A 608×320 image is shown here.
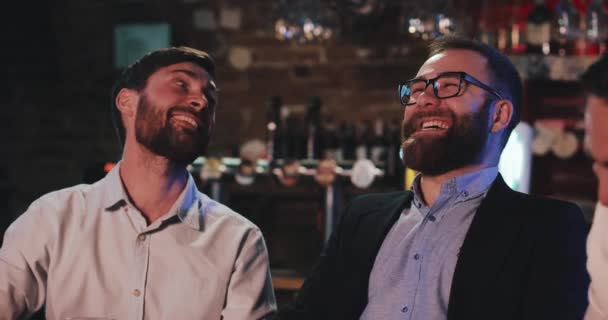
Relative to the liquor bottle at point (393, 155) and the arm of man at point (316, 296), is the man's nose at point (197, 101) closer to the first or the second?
the arm of man at point (316, 296)

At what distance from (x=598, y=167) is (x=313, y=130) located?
2666 mm

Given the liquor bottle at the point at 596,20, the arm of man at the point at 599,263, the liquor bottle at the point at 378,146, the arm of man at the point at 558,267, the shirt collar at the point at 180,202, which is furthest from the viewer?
the liquor bottle at the point at 378,146

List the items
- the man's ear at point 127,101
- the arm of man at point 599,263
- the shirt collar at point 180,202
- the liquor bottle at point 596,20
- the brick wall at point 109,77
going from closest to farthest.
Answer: the arm of man at point 599,263 → the shirt collar at point 180,202 → the man's ear at point 127,101 → the liquor bottle at point 596,20 → the brick wall at point 109,77

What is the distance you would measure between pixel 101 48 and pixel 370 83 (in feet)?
5.68

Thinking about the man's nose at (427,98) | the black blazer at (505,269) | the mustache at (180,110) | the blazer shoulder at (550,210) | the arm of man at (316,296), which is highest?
the man's nose at (427,98)

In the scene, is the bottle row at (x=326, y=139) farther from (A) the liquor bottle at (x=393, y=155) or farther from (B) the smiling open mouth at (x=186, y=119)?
(B) the smiling open mouth at (x=186, y=119)

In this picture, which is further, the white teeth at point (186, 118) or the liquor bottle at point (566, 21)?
the liquor bottle at point (566, 21)

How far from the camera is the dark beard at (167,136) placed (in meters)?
1.98

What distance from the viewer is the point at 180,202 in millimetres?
1987

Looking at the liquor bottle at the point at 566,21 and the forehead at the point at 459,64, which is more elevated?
the liquor bottle at the point at 566,21

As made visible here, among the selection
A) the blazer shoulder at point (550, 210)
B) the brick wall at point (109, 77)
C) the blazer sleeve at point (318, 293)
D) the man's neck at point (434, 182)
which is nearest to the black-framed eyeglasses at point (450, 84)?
the man's neck at point (434, 182)

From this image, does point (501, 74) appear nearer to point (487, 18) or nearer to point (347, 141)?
point (347, 141)

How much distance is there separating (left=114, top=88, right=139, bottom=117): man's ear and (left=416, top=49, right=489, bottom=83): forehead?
74 centimetres

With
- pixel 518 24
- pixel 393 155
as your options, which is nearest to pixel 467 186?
pixel 393 155
